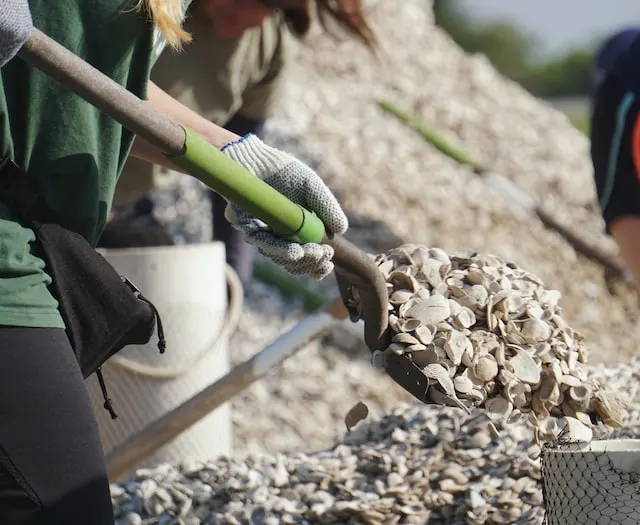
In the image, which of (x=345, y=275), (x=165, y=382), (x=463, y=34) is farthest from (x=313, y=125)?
(x=463, y=34)

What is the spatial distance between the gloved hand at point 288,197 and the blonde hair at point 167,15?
0.17 m

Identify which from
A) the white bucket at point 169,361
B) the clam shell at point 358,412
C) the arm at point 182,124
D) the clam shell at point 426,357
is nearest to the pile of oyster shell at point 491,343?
the clam shell at point 426,357

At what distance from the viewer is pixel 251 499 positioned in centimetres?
263

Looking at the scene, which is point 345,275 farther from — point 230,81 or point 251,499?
point 230,81

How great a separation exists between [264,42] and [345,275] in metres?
1.86

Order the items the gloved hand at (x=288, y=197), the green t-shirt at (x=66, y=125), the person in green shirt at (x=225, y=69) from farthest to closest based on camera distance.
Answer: the person in green shirt at (x=225, y=69)
the gloved hand at (x=288, y=197)
the green t-shirt at (x=66, y=125)

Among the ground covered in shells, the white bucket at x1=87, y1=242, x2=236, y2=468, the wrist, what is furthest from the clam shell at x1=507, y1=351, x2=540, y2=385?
the white bucket at x1=87, y1=242, x2=236, y2=468

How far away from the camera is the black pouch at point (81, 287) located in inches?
60.5

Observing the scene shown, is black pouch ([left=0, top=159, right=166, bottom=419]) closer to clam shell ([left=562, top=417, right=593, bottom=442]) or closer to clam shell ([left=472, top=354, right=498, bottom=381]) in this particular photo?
clam shell ([left=472, top=354, right=498, bottom=381])

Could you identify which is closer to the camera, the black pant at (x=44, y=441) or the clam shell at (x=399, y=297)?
the black pant at (x=44, y=441)

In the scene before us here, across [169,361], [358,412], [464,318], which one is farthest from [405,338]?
[169,361]

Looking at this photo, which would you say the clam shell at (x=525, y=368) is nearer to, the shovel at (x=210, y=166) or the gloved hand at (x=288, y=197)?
the shovel at (x=210, y=166)

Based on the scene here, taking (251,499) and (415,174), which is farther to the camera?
(415,174)

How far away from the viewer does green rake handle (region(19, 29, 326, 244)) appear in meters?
1.41
